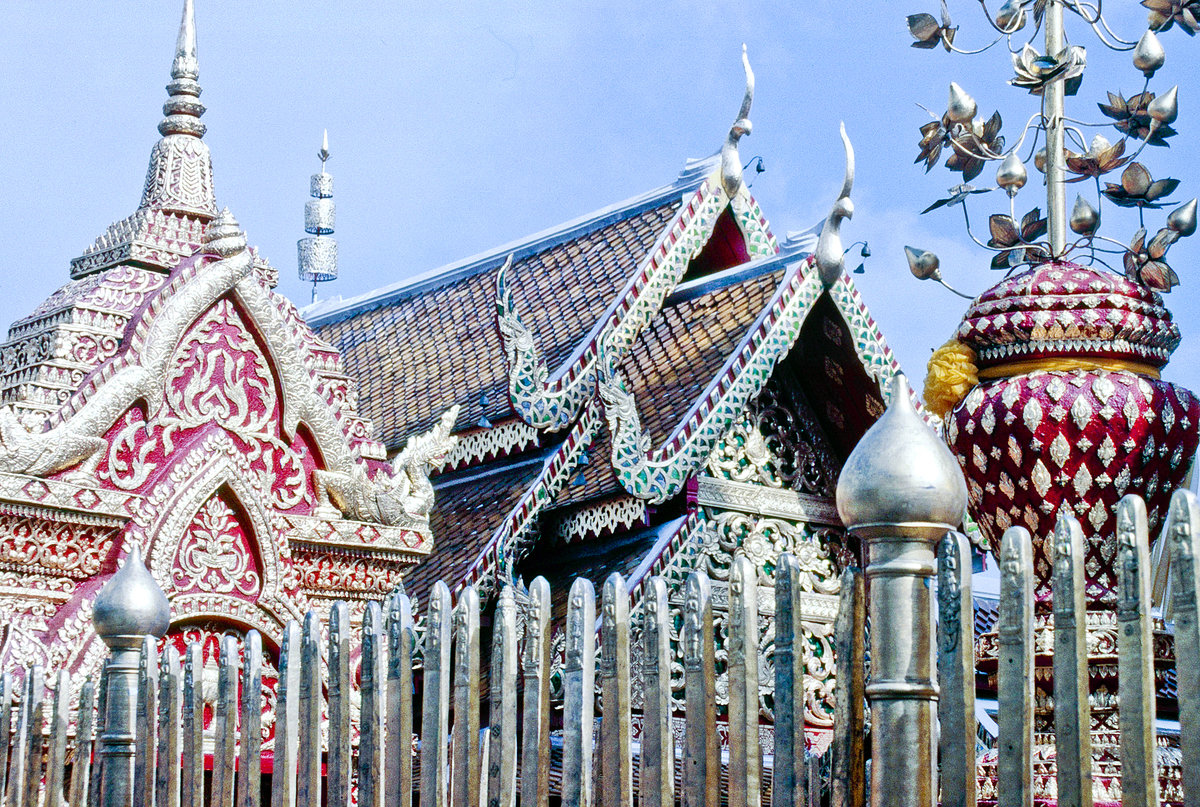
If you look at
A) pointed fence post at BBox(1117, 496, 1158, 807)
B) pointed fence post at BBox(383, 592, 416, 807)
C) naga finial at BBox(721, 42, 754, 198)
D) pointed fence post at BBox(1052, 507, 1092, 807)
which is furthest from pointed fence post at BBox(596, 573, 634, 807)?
naga finial at BBox(721, 42, 754, 198)

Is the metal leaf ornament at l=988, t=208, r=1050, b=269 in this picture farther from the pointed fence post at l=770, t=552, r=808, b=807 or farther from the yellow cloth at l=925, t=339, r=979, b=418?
the pointed fence post at l=770, t=552, r=808, b=807

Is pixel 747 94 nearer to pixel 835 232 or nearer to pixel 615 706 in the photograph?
pixel 835 232

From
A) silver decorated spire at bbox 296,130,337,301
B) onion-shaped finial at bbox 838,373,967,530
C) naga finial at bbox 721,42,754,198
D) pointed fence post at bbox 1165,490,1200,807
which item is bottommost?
pointed fence post at bbox 1165,490,1200,807

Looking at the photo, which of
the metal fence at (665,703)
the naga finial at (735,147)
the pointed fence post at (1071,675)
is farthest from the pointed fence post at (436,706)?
the naga finial at (735,147)

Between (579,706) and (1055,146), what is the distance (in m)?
2.27

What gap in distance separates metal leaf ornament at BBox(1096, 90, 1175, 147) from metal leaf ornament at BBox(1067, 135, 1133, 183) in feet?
0.17

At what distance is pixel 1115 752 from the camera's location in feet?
12.4

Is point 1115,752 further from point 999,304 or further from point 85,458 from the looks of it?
point 85,458

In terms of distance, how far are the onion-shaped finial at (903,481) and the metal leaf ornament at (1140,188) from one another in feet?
7.56

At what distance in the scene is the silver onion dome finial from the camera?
6977mm

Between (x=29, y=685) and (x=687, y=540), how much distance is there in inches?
153

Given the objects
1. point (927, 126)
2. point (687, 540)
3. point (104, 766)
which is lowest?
point (104, 766)

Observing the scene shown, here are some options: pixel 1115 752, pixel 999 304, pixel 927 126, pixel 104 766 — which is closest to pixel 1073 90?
pixel 927 126

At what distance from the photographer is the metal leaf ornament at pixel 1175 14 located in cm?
475
